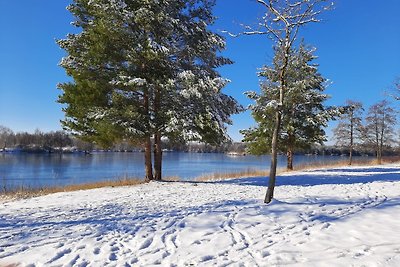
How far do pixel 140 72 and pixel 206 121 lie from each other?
364cm

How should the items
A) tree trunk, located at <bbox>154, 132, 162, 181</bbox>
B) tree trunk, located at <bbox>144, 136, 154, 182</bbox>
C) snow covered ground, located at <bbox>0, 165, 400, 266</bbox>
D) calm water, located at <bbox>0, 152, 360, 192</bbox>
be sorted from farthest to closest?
1. calm water, located at <bbox>0, 152, 360, 192</bbox>
2. tree trunk, located at <bbox>154, 132, 162, 181</bbox>
3. tree trunk, located at <bbox>144, 136, 154, 182</bbox>
4. snow covered ground, located at <bbox>0, 165, 400, 266</bbox>

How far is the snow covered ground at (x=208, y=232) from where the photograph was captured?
468 centimetres

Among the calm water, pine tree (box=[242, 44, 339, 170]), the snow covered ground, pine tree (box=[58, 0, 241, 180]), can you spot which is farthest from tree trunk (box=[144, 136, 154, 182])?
pine tree (box=[242, 44, 339, 170])

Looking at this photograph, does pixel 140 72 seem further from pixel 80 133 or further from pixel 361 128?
pixel 361 128

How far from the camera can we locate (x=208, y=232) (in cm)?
596

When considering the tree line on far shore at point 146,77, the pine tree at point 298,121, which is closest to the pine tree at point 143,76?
the tree line on far shore at point 146,77

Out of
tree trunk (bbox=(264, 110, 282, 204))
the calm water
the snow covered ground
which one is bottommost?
the calm water

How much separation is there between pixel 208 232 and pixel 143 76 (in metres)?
9.28

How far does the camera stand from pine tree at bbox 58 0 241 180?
13.1 meters

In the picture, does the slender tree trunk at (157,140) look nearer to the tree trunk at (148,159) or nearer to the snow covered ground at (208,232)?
the tree trunk at (148,159)

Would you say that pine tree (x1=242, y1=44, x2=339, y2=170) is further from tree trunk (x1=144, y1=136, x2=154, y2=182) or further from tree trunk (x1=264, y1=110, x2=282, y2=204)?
tree trunk (x1=264, y1=110, x2=282, y2=204)

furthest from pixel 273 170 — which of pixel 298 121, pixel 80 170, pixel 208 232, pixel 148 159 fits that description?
pixel 80 170

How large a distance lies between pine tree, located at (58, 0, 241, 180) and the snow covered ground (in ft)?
15.8

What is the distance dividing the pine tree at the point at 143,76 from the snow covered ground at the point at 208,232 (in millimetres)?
4824
